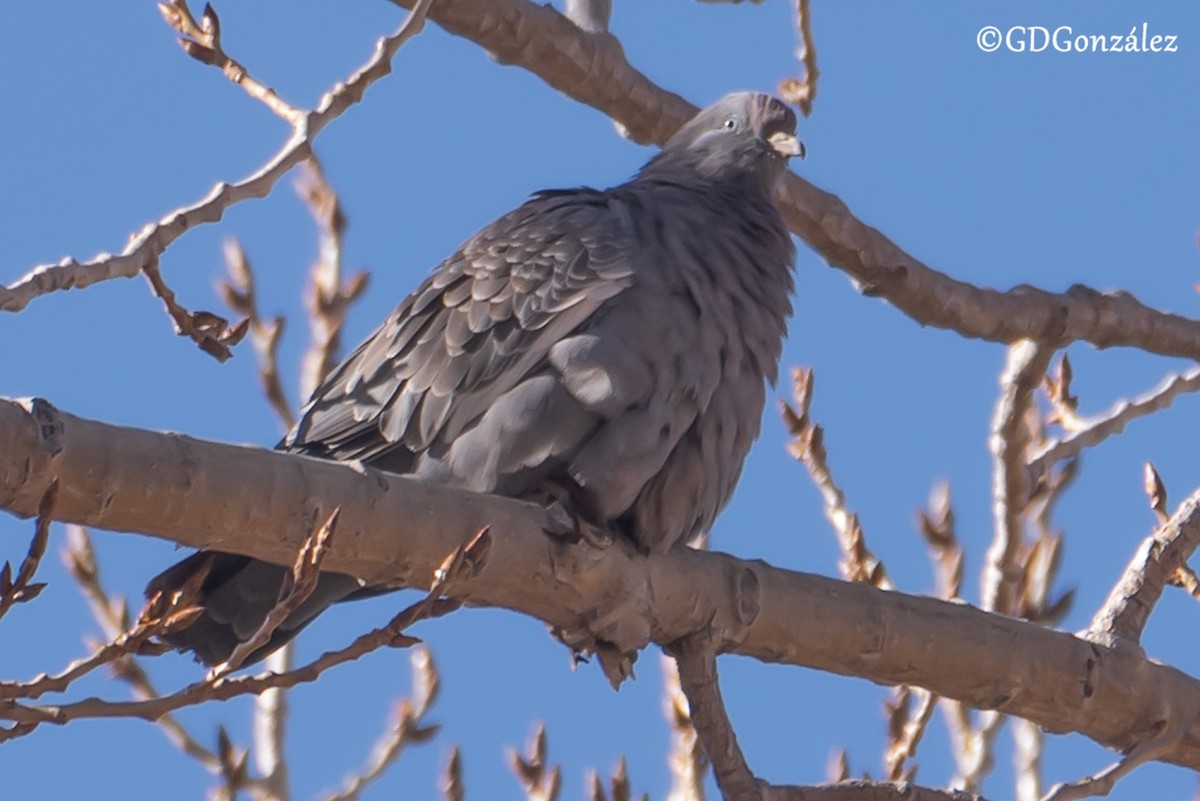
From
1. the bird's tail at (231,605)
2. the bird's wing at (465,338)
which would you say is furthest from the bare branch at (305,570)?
the bird's wing at (465,338)

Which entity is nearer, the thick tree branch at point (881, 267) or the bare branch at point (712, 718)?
the bare branch at point (712, 718)

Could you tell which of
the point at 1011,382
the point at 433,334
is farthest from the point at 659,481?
the point at 1011,382

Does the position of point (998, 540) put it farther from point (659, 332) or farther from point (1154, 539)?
point (659, 332)

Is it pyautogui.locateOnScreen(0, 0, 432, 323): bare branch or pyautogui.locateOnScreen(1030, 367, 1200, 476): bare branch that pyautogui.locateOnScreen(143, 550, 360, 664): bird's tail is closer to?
pyautogui.locateOnScreen(0, 0, 432, 323): bare branch

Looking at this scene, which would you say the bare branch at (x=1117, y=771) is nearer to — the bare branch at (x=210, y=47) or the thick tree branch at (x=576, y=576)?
the thick tree branch at (x=576, y=576)

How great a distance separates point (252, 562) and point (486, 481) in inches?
22.8

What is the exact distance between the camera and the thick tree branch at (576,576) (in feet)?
9.75

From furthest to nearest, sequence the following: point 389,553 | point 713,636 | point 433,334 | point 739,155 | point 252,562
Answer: point 739,155
point 433,334
point 252,562
point 713,636
point 389,553

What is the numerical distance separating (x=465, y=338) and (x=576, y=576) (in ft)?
3.30

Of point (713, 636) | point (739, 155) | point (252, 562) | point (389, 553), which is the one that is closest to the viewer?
point (389, 553)

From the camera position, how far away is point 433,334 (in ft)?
15.4

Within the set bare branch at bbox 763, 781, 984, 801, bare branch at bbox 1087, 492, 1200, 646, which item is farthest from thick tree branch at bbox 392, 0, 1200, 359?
bare branch at bbox 763, 781, 984, 801

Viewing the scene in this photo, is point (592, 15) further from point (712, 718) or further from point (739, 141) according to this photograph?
point (712, 718)

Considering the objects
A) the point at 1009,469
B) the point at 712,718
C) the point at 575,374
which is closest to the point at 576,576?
the point at 712,718
